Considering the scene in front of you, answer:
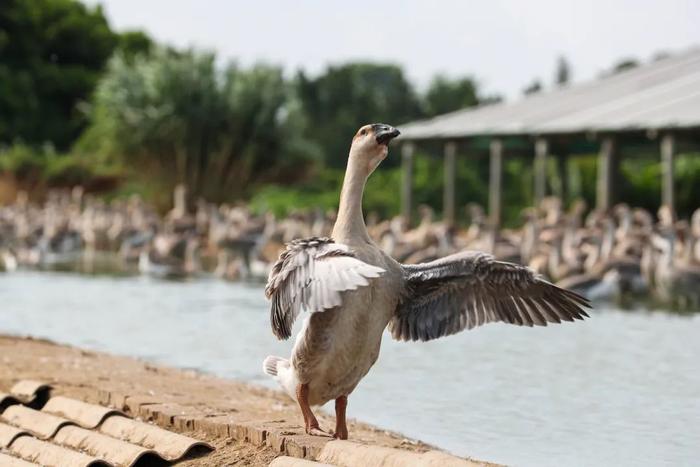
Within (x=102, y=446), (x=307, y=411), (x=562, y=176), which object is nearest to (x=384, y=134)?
(x=307, y=411)

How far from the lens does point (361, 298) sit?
242 inches

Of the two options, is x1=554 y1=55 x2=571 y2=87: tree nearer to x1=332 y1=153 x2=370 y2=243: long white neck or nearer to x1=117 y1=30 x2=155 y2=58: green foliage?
x1=117 y1=30 x2=155 y2=58: green foliage

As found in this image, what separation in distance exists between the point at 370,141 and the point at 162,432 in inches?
76.9

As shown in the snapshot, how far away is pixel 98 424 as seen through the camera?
7270 millimetres

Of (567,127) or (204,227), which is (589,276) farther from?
→ (204,227)

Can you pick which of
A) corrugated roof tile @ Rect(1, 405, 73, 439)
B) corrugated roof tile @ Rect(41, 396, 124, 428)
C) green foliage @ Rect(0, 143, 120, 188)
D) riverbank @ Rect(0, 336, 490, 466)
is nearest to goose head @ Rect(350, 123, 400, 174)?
riverbank @ Rect(0, 336, 490, 466)

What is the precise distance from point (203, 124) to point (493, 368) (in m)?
29.1

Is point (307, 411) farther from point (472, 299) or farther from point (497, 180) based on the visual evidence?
point (497, 180)

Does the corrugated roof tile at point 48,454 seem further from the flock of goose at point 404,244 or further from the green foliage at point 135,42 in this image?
the green foliage at point 135,42

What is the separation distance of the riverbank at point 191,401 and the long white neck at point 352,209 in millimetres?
1035

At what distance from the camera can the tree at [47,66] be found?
54688 millimetres

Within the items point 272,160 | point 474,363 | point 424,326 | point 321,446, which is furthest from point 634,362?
point 272,160

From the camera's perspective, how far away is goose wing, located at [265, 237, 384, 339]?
221 inches

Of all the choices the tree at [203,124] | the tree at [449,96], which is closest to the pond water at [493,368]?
the tree at [203,124]
